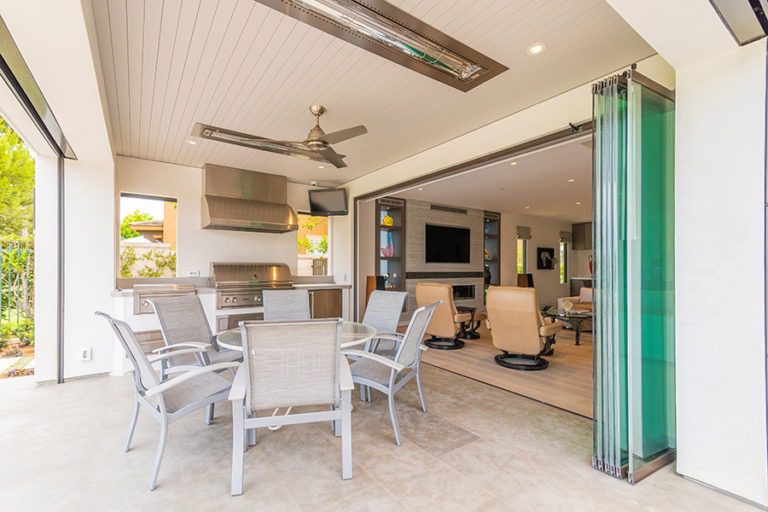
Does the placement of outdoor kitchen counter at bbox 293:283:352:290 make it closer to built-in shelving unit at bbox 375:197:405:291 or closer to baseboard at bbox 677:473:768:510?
built-in shelving unit at bbox 375:197:405:291

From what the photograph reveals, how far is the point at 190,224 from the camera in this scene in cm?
532

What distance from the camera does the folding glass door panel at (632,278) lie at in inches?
83.3

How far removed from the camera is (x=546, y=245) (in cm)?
1065

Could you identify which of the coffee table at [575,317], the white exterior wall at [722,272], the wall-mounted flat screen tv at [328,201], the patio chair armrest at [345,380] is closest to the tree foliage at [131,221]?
the wall-mounted flat screen tv at [328,201]

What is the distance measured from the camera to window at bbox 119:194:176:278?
500 cm

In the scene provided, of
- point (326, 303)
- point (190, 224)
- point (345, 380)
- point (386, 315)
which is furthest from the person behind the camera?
point (326, 303)

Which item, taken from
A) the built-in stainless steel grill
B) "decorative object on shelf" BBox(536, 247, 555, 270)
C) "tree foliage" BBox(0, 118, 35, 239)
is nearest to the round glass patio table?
the built-in stainless steel grill

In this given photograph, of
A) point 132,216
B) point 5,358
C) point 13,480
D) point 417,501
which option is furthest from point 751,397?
point 5,358

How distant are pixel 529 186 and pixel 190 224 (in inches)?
223

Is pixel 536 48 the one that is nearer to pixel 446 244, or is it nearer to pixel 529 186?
pixel 529 186

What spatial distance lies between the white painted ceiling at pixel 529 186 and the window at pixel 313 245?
1.78 meters

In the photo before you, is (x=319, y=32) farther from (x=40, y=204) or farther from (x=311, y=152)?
(x=40, y=204)

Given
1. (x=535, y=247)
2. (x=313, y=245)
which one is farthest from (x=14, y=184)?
(x=535, y=247)

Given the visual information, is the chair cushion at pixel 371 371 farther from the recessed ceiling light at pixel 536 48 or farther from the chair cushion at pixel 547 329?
the recessed ceiling light at pixel 536 48
